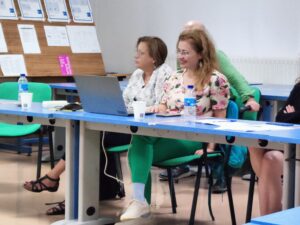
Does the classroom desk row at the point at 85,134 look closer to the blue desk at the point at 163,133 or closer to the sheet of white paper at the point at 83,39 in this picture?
the blue desk at the point at 163,133

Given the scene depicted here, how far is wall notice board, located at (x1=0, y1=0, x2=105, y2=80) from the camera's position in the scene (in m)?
6.51

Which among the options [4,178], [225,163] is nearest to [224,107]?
[225,163]

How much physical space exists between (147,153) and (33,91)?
1775 millimetres

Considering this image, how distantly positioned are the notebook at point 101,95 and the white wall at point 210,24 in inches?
120

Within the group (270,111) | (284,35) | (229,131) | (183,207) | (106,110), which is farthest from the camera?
(284,35)

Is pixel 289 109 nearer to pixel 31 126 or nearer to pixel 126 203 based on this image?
pixel 126 203

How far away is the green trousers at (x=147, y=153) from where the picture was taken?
3633 mm

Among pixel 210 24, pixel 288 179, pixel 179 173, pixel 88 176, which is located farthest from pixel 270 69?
pixel 288 179

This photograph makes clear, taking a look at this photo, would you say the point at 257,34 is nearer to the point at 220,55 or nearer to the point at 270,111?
the point at 270,111

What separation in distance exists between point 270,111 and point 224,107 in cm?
142

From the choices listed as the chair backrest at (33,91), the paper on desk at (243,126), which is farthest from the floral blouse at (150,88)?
the paper on desk at (243,126)

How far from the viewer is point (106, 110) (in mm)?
3576

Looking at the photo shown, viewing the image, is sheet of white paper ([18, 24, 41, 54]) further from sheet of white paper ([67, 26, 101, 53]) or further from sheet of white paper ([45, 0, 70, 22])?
sheet of white paper ([67, 26, 101, 53])

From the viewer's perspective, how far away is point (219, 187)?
4965 millimetres
